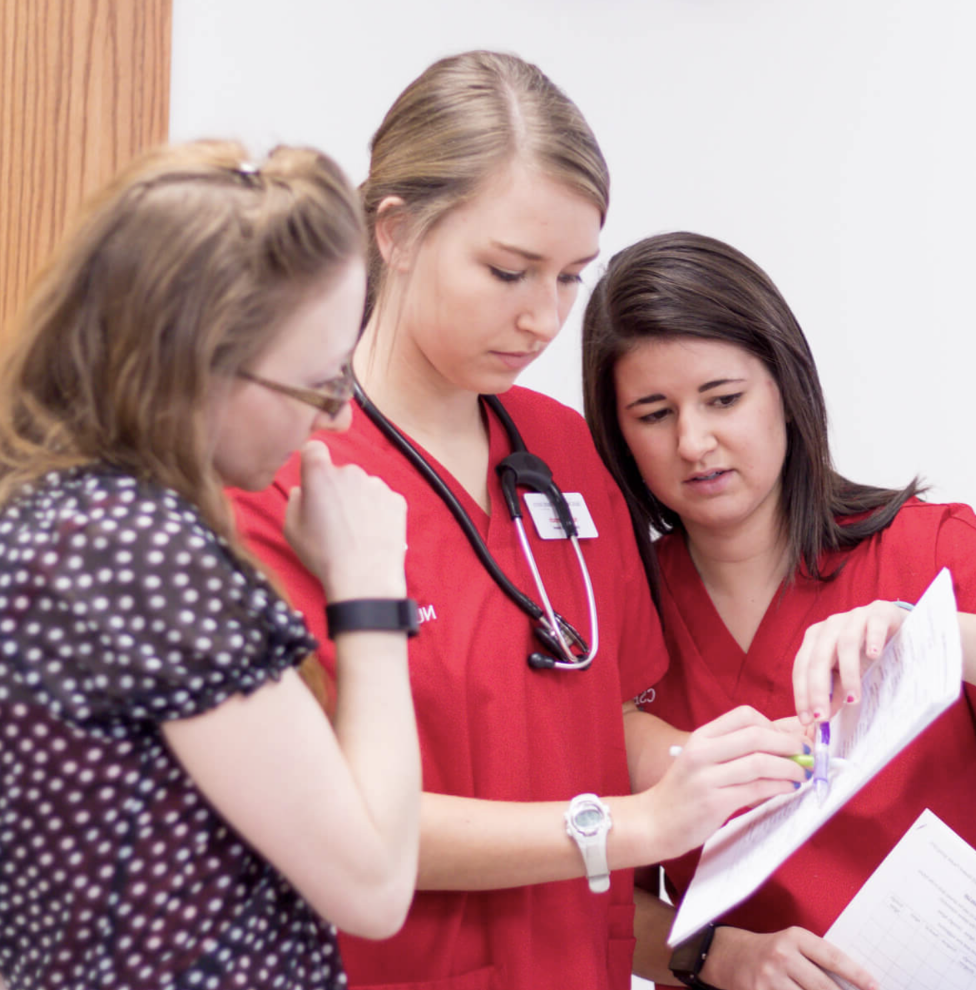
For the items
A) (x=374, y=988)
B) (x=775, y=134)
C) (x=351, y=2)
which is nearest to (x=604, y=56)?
(x=775, y=134)

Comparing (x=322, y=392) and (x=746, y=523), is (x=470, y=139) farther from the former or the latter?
(x=746, y=523)

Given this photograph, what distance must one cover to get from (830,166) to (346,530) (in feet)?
6.42

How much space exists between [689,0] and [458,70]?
1.42 metres

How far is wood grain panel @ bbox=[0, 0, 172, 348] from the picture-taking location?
1723 mm

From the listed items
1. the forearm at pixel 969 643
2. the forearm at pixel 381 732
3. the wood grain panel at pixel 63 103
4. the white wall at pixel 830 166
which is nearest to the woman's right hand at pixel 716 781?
the forearm at pixel 969 643

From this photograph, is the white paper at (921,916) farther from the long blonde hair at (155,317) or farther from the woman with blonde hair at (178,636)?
the long blonde hair at (155,317)

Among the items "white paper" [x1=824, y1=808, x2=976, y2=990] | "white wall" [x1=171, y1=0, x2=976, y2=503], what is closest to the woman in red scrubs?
"white paper" [x1=824, y1=808, x2=976, y2=990]

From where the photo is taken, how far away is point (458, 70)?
3.97 feet

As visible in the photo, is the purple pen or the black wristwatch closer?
the purple pen

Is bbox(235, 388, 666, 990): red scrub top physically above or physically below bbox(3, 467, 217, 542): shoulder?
below

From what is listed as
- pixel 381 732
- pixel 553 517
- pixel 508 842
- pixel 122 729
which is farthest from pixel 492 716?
pixel 122 729

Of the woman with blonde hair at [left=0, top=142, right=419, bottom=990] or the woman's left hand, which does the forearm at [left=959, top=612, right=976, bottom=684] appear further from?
the woman with blonde hair at [left=0, top=142, right=419, bottom=990]

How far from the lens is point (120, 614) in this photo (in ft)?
2.15

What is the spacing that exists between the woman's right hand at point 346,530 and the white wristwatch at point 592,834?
341mm
